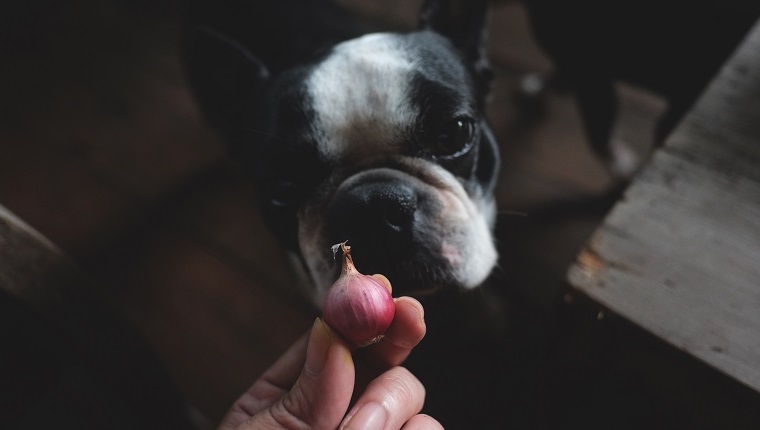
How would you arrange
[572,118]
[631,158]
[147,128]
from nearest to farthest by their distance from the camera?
[631,158]
[572,118]
[147,128]

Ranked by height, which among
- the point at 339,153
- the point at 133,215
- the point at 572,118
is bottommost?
the point at 133,215

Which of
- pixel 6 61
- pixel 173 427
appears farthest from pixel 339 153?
pixel 6 61

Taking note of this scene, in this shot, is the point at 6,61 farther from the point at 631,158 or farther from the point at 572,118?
the point at 631,158

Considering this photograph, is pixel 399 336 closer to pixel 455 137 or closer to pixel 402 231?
pixel 402 231

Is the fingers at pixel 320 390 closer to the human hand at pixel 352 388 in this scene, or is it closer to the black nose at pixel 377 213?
the human hand at pixel 352 388

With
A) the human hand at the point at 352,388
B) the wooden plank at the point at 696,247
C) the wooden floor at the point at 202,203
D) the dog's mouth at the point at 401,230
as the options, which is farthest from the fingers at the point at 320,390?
the wooden floor at the point at 202,203

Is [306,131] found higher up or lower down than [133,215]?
higher up

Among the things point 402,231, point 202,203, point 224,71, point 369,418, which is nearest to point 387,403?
point 369,418
